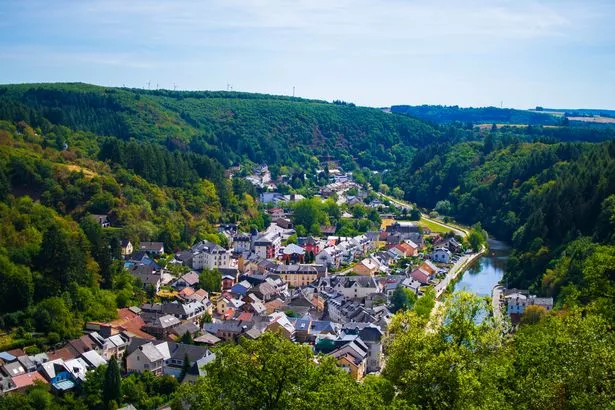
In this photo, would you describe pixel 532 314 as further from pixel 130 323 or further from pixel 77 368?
pixel 77 368

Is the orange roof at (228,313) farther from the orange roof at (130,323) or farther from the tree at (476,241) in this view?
the tree at (476,241)

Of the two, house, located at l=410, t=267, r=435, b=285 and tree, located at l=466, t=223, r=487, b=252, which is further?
tree, located at l=466, t=223, r=487, b=252

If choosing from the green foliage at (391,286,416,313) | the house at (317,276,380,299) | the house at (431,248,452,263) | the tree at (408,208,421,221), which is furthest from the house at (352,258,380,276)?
the tree at (408,208,421,221)

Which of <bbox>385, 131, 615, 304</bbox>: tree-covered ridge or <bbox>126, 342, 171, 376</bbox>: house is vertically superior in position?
<bbox>385, 131, 615, 304</bbox>: tree-covered ridge

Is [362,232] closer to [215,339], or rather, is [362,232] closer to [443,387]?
[215,339]

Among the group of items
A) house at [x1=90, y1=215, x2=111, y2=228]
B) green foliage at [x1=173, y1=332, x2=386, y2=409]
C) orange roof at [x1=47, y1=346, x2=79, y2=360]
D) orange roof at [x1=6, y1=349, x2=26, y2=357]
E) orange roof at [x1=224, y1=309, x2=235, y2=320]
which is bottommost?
orange roof at [x1=224, y1=309, x2=235, y2=320]

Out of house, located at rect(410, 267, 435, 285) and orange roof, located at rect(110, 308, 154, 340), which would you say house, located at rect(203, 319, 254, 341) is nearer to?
orange roof, located at rect(110, 308, 154, 340)
